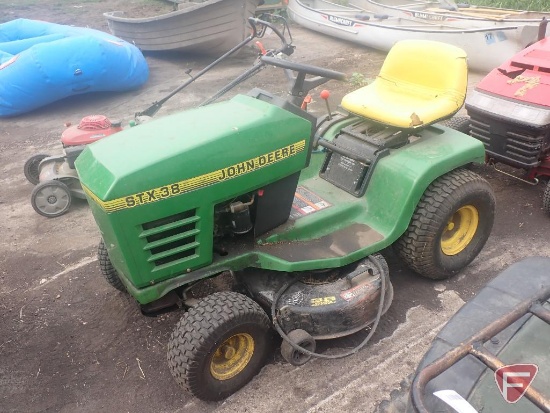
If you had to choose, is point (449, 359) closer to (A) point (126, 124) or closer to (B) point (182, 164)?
(B) point (182, 164)

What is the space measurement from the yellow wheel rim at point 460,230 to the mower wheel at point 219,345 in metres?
1.33

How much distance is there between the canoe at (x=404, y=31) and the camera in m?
6.28

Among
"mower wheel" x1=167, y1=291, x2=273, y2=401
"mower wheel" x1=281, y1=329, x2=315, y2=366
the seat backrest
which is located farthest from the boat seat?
"mower wheel" x1=167, y1=291, x2=273, y2=401

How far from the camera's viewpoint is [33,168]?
4.58 m

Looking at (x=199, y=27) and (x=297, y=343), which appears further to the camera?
(x=199, y=27)

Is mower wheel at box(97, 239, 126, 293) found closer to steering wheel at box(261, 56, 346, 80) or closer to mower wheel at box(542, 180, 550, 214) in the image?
steering wheel at box(261, 56, 346, 80)

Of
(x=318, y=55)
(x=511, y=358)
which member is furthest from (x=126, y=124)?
(x=511, y=358)

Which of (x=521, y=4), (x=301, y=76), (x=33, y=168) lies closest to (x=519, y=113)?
(x=301, y=76)

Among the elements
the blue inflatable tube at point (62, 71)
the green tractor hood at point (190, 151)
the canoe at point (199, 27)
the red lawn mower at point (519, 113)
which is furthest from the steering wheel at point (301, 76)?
the canoe at point (199, 27)

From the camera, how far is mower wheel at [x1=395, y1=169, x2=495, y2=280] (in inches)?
110

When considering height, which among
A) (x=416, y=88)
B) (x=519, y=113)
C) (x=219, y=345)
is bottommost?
(x=219, y=345)
